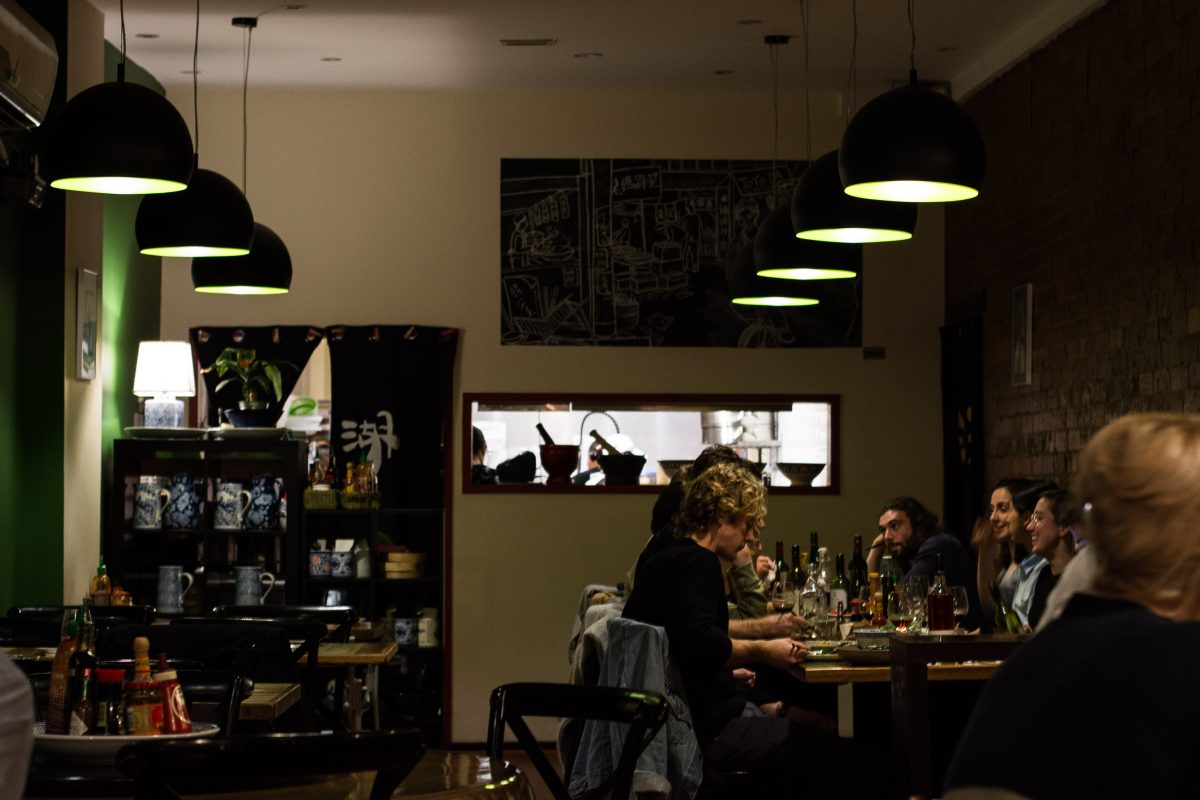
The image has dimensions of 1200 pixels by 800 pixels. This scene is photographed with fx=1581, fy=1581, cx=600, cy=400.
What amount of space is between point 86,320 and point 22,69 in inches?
78.7

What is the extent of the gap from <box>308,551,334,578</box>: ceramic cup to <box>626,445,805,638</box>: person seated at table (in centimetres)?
264

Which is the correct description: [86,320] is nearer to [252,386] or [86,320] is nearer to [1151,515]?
[252,386]

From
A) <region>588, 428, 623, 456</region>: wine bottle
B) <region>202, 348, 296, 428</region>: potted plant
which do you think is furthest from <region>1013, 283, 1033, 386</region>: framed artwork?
<region>202, 348, 296, 428</region>: potted plant

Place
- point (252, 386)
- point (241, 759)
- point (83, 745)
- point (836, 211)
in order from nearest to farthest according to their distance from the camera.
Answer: point (241, 759), point (83, 745), point (836, 211), point (252, 386)

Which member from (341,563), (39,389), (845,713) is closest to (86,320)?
(39,389)

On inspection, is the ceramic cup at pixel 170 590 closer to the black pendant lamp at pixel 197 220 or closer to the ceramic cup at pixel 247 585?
the ceramic cup at pixel 247 585

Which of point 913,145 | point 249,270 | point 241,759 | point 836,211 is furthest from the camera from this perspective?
point 249,270

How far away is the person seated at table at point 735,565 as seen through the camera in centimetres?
522

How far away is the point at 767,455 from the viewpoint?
9492mm

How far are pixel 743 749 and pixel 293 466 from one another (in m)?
4.34

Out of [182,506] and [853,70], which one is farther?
[853,70]

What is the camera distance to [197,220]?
5820mm

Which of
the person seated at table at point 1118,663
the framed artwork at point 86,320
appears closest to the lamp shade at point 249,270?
the framed artwork at point 86,320

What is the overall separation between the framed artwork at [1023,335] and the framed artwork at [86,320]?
15.0 ft
